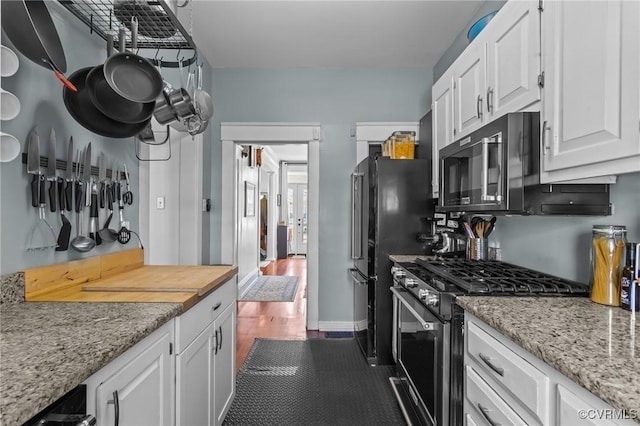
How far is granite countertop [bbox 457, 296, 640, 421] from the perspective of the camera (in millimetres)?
673

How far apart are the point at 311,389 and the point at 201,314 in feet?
4.03

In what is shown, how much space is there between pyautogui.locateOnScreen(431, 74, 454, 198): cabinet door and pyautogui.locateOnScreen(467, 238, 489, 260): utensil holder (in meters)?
0.43

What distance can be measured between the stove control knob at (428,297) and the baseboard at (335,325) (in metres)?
1.97

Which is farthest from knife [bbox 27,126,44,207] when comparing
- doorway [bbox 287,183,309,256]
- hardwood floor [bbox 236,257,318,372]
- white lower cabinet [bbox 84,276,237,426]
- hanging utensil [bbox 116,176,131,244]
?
doorway [bbox 287,183,309,256]

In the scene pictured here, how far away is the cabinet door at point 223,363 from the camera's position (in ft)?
5.52

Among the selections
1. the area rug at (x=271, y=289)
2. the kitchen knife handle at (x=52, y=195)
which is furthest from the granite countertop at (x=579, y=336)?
the area rug at (x=271, y=289)

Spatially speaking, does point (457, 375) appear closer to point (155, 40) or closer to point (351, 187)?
point (155, 40)

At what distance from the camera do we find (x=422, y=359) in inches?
65.1

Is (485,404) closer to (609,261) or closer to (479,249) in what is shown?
(609,261)

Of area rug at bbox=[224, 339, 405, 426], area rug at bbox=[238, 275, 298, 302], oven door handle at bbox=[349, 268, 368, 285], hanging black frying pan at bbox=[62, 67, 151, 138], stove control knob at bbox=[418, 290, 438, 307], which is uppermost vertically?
hanging black frying pan at bbox=[62, 67, 151, 138]

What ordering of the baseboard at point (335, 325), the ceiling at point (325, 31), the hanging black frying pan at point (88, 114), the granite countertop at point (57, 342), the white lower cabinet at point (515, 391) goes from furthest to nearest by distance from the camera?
1. the baseboard at point (335, 325)
2. the ceiling at point (325, 31)
3. the hanging black frying pan at point (88, 114)
4. the white lower cabinet at point (515, 391)
5. the granite countertop at point (57, 342)

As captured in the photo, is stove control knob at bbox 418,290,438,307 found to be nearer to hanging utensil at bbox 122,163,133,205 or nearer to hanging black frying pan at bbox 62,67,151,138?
hanging black frying pan at bbox 62,67,151,138

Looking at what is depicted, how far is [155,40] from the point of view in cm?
171

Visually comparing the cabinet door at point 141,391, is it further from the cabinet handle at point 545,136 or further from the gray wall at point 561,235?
the gray wall at point 561,235
